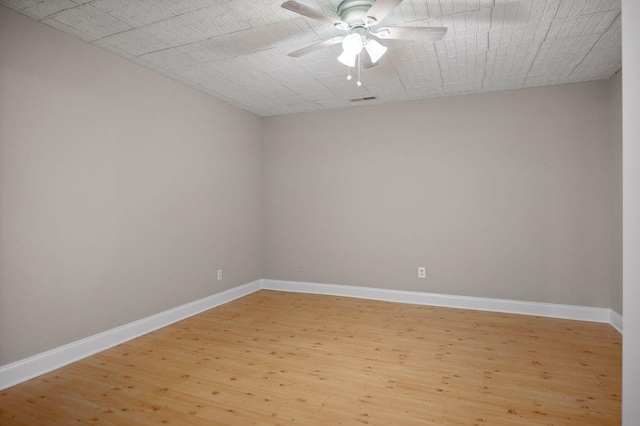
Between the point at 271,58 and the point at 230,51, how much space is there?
37 centimetres

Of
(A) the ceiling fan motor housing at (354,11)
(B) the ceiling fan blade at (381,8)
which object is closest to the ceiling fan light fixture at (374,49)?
(A) the ceiling fan motor housing at (354,11)

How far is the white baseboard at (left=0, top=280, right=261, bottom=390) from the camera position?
95.9 inches

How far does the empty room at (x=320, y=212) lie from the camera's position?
2.29 meters

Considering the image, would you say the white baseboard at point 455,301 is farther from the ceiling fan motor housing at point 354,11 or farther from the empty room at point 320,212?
the ceiling fan motor housing at point 354,11

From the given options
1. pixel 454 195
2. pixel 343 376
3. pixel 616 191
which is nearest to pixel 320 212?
pixel 454 195

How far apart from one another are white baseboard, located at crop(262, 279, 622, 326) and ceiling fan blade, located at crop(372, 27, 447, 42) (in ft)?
10.3

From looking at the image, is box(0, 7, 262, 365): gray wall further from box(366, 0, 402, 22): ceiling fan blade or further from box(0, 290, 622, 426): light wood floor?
box(366, 0, 402, 22): ceiling fan blade

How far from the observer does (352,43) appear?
2.35 metres

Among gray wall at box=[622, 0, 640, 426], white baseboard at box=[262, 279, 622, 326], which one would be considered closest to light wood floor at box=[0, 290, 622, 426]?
white baseboard at box=[262, 279, 622, 326]

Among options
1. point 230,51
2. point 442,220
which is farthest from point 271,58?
point 442,220

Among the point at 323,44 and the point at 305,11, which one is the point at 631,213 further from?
the point at 323,44

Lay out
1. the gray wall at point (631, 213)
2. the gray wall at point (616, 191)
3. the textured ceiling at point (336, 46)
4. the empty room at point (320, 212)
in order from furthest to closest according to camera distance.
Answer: the gray wall at point (616, 191)
the textured ceiling at point (336, 46)
the empty room at point (320, 212)
the gray wall at point (631, 213)

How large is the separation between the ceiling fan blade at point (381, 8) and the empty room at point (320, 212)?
0.07 feet

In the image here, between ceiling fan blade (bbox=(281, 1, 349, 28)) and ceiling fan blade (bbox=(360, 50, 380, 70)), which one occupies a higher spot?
ceiling fan blade (bbox=(360, 50, 380, 70))
